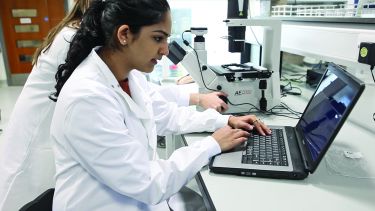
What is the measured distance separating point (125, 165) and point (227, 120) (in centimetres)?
58

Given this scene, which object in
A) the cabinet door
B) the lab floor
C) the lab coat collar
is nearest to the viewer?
the lab coat collar

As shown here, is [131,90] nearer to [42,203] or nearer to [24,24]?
[42,203]

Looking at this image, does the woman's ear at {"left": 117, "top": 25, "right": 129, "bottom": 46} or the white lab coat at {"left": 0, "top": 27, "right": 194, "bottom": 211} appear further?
the white lab coat at {"left": 0, "top": 27, "right": 194, "bottom": 211}

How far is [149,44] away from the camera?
2.81ft

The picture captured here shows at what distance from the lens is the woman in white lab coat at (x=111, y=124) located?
755 mm

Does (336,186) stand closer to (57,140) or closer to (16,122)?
(57,140)

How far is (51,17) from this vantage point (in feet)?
16.4

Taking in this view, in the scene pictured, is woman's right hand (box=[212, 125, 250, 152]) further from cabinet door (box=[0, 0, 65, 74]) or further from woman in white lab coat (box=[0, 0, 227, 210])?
cabinet door (box=[0, 0, 65, 74])

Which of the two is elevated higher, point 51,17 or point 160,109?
point 51,17

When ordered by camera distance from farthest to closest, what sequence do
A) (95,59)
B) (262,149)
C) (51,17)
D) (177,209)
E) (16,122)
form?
(51,17) < (16,122) < (177,209) < (262,149) < (95,59)

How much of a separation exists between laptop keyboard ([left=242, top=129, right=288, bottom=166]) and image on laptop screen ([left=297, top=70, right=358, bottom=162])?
86 millimetres

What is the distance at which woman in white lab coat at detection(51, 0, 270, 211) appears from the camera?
75 cm

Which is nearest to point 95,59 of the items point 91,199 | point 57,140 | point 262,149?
point 57,140

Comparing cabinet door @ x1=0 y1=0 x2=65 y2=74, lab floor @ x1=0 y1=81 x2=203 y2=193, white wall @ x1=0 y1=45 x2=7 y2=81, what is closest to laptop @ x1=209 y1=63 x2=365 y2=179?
lab floor @ x1=0 y1=81 x2=203 y2=193
